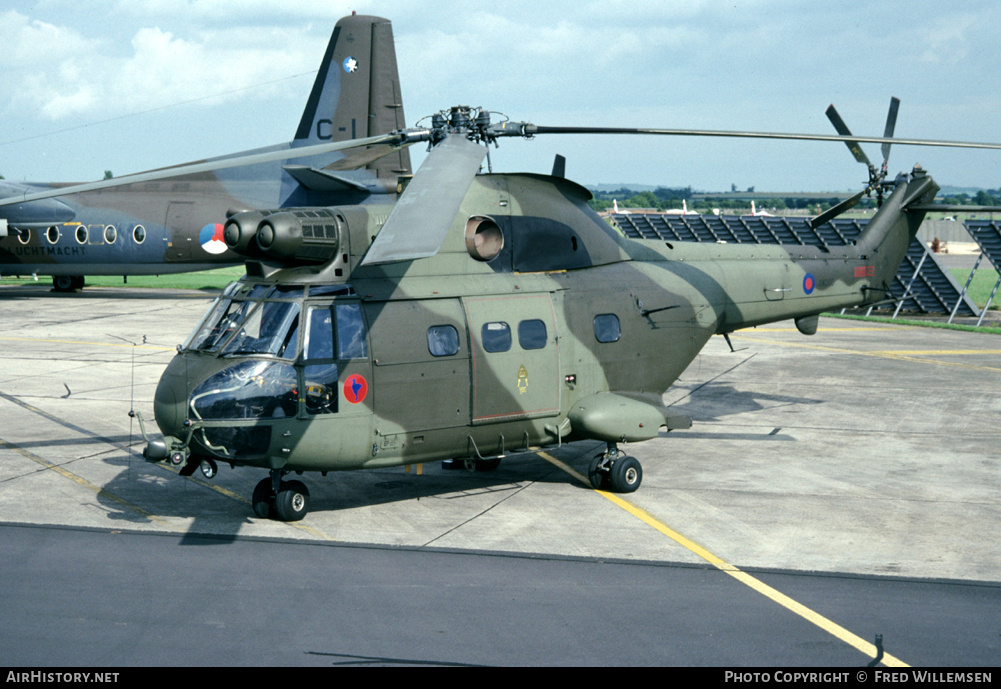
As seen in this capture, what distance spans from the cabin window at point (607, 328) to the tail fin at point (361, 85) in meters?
17.7

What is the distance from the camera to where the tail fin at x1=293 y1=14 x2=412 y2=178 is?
29.6 m

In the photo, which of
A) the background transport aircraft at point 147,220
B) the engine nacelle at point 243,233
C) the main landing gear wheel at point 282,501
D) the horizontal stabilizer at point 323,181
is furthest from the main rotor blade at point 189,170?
the background transport aircraft at point 147,220

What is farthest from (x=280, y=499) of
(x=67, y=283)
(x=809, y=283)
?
(x=67, y=283)

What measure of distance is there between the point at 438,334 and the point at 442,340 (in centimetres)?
9

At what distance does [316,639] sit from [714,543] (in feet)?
15.2

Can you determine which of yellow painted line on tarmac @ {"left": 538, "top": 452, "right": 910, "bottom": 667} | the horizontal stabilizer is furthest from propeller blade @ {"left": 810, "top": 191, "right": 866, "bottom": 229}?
the horizontal stabilizer

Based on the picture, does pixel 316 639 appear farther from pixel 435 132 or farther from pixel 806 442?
pixel 806 442

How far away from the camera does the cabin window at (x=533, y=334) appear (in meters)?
11.8

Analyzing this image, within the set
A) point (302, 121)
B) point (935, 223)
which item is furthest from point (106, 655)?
point (935, 223)

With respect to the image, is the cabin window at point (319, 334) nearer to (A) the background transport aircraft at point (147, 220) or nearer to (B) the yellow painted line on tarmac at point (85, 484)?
(B) the yellow painted line on tarmac at point (85, 484)

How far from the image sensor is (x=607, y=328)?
12703 mm

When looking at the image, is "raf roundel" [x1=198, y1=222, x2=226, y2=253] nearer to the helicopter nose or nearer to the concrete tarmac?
the concrete tarmac

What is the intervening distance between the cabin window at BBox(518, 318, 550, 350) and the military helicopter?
0.02 m

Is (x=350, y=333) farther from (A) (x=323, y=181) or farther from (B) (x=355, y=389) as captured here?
(A) (x=323, y=181)
